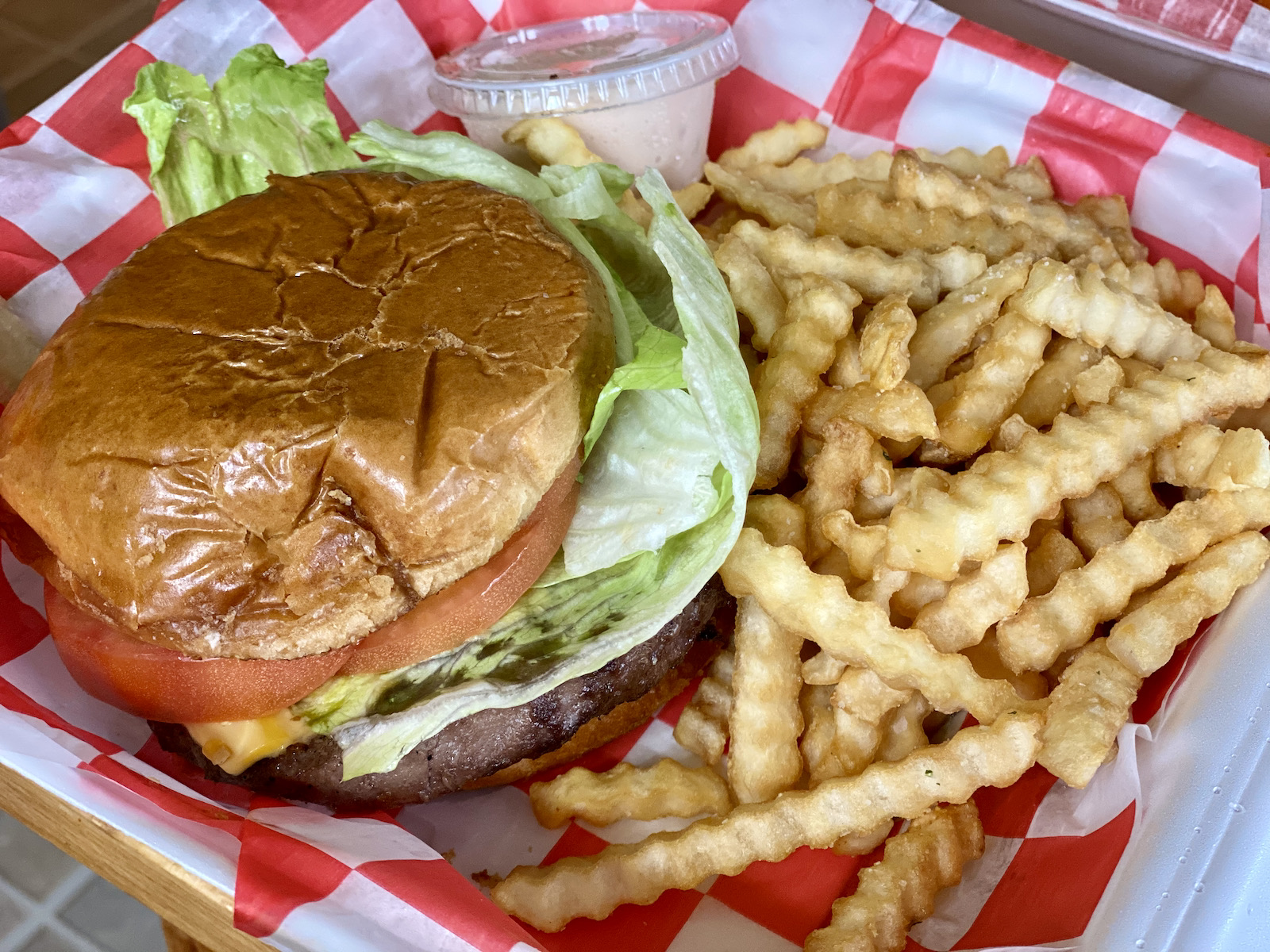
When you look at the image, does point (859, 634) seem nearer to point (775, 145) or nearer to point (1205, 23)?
point (775, 145)

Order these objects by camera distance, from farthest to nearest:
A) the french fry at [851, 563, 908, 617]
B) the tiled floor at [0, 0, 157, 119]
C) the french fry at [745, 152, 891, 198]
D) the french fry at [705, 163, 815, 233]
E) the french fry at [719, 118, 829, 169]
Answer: the tiled floor at [0, 0, 157, 119] → the french fry at [719, 118, 829, 169] → the french fry at [745, 152, 891, 198] → the french fry at [705, 163, 815, 233] → the french fry at [851, 563, 908, 617]

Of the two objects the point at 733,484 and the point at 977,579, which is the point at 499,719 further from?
the point at 977,579

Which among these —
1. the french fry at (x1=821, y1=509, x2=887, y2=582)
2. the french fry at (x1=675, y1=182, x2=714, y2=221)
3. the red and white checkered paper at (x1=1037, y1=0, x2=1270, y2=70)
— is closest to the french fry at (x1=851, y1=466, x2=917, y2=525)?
the french fry at (x1=821, y1=509, x2=887, y2=582)

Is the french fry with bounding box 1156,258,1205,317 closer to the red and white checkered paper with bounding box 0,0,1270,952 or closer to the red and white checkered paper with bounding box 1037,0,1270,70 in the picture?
the red and white checkered paper with bounding box 0,0,1270,952

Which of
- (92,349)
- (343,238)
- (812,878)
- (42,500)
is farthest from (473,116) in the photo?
(812,878)

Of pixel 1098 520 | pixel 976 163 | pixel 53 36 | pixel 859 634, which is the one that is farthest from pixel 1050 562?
pixel 53 36

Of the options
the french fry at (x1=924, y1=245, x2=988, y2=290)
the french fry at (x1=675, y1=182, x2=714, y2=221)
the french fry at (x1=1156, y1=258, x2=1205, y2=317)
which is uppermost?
the french fry at (x1=1156, y1=258, x2=1205, y2=317)
